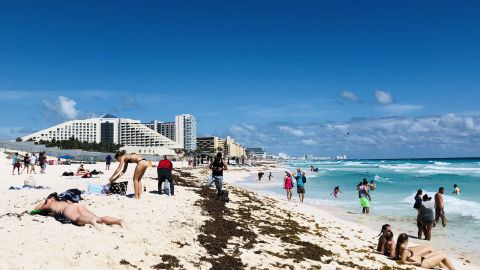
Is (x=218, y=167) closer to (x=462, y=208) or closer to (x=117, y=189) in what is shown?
(x=117, y=189)

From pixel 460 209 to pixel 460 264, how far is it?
41.4 ft

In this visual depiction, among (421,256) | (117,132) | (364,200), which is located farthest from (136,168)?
(117,132)

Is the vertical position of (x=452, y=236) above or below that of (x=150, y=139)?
below

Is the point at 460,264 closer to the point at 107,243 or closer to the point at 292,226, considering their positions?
the point at 292,226

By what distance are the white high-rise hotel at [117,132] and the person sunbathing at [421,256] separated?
15020 centimetres

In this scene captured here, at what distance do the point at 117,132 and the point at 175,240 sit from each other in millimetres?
177921

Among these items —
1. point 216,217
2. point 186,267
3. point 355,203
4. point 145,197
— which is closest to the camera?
point 186,267

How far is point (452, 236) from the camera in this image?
15352 mm

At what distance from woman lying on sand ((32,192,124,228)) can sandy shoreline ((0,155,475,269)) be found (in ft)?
0.77

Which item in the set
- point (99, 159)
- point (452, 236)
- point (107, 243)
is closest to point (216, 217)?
point (107, 243)

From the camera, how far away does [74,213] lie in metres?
9.20

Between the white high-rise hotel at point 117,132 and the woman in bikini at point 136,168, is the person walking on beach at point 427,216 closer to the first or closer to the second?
the woman in bikini at point 136,168

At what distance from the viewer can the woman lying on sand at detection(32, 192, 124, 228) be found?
9047mm

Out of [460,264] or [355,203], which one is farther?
[355,203]
